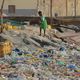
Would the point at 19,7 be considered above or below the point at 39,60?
above

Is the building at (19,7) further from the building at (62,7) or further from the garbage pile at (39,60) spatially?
the garbage pile at (39,60)

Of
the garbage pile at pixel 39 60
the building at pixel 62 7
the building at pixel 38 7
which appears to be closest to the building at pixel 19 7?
the building at pixel 38 7

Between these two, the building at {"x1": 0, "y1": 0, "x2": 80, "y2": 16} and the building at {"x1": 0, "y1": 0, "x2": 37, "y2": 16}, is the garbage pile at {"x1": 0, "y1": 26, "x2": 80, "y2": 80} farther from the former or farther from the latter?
the building at {"x1": 0, "y1": 0, "x2": 37, "y2": 16}

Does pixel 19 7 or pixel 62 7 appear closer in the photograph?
pixel 62 7

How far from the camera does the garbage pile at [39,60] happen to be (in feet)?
42.5

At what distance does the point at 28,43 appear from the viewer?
19.2m

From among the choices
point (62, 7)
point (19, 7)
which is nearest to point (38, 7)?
point (19, 7)

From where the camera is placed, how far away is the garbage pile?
12953mm

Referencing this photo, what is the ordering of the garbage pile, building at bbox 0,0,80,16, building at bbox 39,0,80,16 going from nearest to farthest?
the garbage pile → building at bbox 39,0,80,16 → building at bbox 0,0,80,16

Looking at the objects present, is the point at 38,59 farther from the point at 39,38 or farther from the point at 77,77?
the point at 39,38

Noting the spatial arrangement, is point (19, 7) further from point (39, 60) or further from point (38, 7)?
point (39, 60)

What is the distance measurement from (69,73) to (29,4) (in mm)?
28136

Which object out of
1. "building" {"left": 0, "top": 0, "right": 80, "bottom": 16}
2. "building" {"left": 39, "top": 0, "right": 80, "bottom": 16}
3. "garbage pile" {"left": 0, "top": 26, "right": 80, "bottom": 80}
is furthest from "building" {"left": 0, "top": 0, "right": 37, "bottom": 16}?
"garbage pile" {"left": 0, "top": 26, "right": 80, "bottom": 80}

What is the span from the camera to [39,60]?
15.3m
